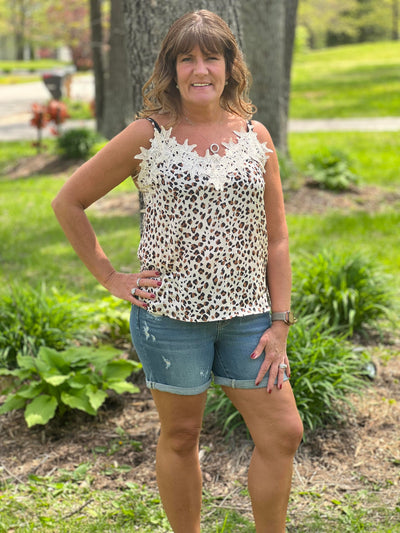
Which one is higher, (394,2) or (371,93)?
(394,2)

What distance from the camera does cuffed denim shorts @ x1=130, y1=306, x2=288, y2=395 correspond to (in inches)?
90.0

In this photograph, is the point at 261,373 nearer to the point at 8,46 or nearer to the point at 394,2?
the point at 394,2

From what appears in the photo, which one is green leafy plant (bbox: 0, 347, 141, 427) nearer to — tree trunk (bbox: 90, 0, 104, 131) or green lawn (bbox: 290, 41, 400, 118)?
tree trunk (bbox: 90, 0, 104, 131)

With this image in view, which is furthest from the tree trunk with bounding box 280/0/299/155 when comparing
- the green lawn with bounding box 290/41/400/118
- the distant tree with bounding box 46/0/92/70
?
the distant tree with bounding box 46/0/92/70

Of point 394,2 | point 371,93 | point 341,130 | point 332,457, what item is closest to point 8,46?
point 394,2

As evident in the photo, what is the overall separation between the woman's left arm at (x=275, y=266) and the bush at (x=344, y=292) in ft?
6.62

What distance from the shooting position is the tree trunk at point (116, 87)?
10984mm

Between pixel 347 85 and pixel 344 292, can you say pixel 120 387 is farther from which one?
pixel 347 85

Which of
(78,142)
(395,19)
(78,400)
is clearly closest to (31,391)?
(78,400)

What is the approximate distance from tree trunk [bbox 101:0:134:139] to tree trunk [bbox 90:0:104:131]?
542 mm

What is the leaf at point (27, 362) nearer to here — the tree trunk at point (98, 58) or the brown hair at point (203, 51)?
the brown hair at point (203, 51)

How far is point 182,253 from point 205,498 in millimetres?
1414

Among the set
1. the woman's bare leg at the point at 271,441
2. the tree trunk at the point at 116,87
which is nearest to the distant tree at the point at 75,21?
the tree trunk at the point at 116,87

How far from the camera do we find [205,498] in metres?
3.19
